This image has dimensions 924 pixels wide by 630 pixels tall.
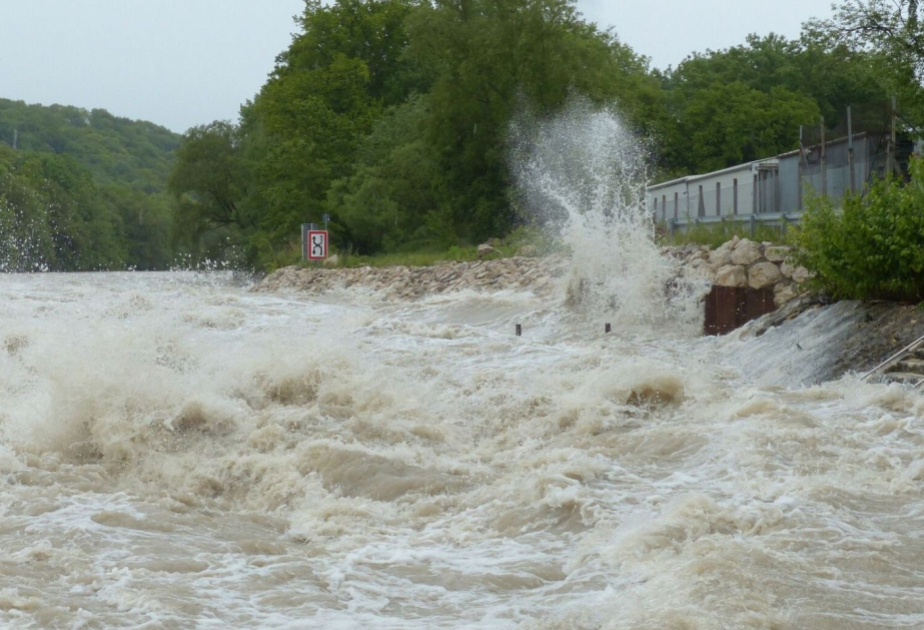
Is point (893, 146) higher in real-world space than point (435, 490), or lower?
higher

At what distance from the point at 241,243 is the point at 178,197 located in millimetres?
4139

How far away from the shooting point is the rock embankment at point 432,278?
28266 mm

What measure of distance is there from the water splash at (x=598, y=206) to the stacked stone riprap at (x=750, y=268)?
563 mm

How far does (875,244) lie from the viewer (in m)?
14.2

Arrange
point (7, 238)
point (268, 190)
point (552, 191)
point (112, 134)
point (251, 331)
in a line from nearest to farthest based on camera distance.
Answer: point (251, 331) < point (552, 191) < point (268, 190) < point (7, 238) < point (112, 134)

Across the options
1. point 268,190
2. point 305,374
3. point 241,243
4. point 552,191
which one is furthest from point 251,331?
point 241,243

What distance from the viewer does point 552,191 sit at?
143ft

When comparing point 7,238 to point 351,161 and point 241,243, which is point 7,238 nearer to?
point 241,243

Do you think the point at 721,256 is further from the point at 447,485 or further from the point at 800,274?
the point at 447,485

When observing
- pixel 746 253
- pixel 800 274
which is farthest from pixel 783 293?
pixel 746 253

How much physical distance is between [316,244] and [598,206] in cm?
2368

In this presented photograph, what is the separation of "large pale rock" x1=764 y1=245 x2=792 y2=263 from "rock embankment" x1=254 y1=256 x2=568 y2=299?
7.64 metres

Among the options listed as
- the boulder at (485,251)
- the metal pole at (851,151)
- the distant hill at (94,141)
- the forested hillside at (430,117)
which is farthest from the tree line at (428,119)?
the distant hill at (94,141)

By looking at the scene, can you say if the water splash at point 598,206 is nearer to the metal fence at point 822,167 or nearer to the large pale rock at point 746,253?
the large pale rock at point 746,253
